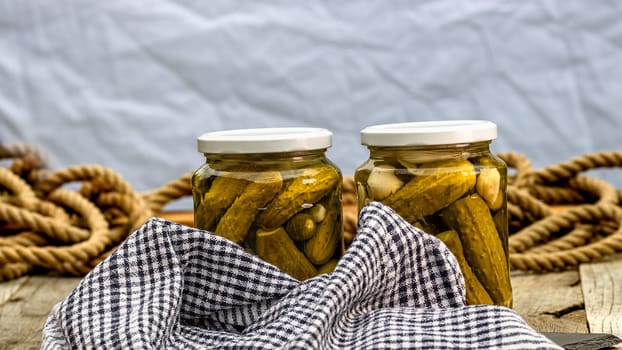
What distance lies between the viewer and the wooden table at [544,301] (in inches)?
29.6

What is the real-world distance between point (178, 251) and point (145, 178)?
102cm

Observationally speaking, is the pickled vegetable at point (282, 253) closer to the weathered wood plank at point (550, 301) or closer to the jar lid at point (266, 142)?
the jar lid at point (266, 142)

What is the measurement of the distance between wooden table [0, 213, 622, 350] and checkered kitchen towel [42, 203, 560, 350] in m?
0.17

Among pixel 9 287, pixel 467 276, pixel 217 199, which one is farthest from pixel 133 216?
pixel 467 276

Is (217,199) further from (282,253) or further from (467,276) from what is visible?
(467,276)

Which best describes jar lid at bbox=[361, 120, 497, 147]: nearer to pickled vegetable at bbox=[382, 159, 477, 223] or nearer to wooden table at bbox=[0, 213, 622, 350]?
pickled vegetable at bbox=[382, 159, 477, 223]

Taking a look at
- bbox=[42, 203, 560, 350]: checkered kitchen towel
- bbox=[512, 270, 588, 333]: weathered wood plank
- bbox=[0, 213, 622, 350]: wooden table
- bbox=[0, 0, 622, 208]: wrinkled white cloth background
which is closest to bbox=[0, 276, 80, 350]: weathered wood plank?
bbox=[0, 213, 622, 350]: wooden table

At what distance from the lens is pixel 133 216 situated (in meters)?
1.10

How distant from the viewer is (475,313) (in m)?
0.56

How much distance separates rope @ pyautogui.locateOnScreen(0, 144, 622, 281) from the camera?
3.32 ft

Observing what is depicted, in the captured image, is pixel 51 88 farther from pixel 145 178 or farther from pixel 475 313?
pixel 475 313

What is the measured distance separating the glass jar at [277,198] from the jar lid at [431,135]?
1.8 inches

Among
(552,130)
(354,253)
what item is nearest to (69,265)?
(354,253)

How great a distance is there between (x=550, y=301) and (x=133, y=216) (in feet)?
1.77
